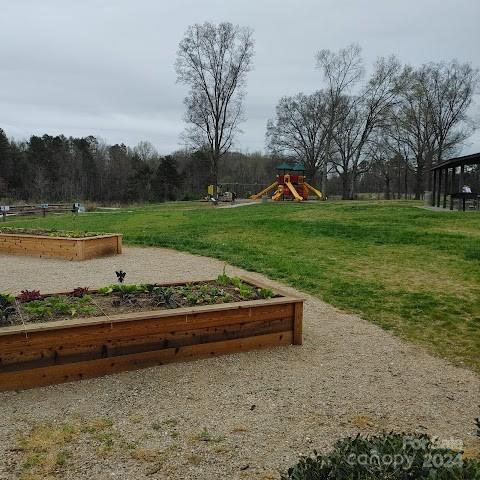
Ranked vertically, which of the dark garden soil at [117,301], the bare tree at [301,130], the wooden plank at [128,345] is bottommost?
the wooden plank at [128,345]

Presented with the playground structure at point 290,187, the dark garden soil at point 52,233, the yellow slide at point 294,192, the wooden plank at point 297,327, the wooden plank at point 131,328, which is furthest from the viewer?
the playground structure at point 290,187

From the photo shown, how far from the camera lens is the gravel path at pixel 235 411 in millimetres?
2769

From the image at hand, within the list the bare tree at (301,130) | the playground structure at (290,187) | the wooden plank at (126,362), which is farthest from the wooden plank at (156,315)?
the bare tree at (301,130)

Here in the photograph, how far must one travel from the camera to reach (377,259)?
9469 millimetres

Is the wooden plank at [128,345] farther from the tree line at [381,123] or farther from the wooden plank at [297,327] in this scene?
the tree line at [381,123]

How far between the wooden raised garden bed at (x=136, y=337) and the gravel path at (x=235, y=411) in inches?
4.6

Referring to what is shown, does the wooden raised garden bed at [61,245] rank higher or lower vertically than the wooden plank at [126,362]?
higher

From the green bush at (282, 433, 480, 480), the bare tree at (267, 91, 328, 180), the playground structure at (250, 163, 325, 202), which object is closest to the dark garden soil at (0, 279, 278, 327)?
the green bush at (282, 433, 480, 480)

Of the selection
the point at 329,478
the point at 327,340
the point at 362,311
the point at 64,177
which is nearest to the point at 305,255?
the point at 362,311

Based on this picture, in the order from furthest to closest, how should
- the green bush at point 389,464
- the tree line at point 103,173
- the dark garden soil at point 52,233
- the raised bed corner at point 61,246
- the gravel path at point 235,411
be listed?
the tree line at point 103,173
the dark garden soil at point 52,233
the raised bed corner at point 61,246
the gravel path at point 235,411
the green bush at point 389,464

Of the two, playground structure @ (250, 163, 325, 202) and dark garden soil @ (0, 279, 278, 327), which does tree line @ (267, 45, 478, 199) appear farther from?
dark garden soil @ (0, 279, 278, 327)

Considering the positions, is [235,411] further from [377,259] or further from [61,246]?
[61,246]

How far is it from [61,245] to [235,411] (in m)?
7.82

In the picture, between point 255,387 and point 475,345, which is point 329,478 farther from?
point 475,345
